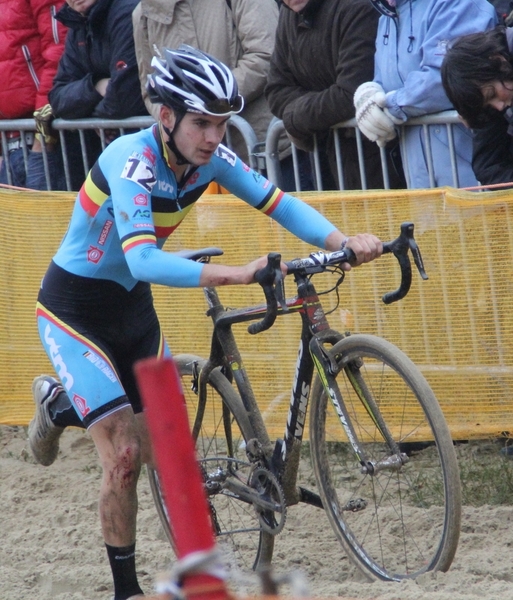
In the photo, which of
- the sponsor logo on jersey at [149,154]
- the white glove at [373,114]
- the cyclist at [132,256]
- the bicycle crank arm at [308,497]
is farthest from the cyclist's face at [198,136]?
the white glove at [373,114]

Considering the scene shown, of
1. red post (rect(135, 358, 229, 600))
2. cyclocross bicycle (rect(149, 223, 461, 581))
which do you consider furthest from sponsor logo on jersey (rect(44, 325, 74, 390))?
red post (rect(135, 358, 229, 600))

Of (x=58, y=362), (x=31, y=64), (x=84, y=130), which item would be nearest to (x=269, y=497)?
(x=58, y=362)

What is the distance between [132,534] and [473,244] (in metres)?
2.30

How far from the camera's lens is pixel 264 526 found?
4352 millimetres

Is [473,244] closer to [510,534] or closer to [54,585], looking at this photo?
[510,534]

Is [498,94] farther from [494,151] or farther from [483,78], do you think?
[494,151]

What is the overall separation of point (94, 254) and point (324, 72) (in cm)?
233

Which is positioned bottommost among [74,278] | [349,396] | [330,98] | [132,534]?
[132,534]

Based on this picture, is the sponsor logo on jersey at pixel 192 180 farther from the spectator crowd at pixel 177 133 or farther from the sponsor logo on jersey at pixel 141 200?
the sponsor logo on jersey at pixel 141 200

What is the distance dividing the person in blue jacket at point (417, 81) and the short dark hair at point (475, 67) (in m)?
0.49

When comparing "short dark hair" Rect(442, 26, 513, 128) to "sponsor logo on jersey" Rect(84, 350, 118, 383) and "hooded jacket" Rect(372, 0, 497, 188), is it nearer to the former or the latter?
"hooded jacket" Rect(372, 0, 497, 188)

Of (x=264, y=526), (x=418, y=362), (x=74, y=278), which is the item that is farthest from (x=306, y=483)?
(x=74, y=278)

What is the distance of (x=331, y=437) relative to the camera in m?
5.12

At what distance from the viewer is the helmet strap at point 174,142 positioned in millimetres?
4012
